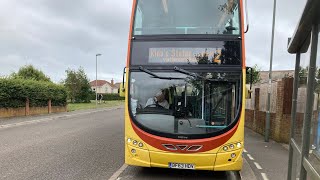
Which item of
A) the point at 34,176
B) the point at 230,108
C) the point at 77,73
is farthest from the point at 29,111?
the point at 77,73

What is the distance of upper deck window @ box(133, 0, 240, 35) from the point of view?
7.58m

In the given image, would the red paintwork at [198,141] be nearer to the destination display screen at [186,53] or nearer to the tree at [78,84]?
the destination display screen at [186,53]

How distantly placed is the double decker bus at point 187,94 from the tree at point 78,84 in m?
55.4

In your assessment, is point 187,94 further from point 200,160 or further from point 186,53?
point 200,160

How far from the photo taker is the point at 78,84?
61.8m

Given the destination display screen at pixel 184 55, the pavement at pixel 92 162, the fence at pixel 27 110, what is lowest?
the fence at pixel 27 110

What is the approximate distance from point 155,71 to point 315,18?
4.59 metres

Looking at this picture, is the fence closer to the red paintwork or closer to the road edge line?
the red paintwork

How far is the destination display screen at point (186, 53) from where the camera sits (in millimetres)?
7348

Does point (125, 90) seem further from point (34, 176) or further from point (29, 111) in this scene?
point (29, 111)

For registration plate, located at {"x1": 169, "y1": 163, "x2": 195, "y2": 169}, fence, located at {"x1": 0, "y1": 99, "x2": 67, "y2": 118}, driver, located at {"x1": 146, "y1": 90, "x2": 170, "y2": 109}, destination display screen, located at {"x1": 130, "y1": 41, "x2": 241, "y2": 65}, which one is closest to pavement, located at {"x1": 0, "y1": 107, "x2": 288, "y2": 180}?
registration plate, located at {"x1": 169, "y1": 163, "x2": 195, "y2": 169}

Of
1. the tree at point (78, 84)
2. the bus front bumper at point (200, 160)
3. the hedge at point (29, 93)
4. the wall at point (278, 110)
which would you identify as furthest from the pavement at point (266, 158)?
the tree at point (78, 84)

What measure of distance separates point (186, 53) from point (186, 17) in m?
0.93

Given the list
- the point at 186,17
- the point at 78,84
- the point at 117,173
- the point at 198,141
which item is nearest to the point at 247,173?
A: the point at 198,141
